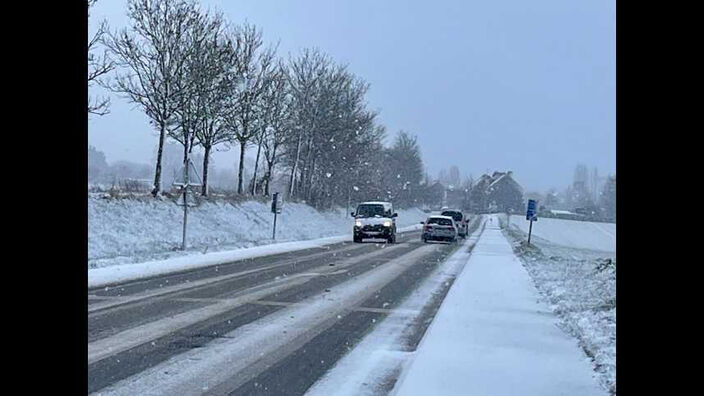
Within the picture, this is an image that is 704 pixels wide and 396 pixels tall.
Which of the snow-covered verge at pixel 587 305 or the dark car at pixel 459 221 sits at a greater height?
the dark car at pixel 459 221

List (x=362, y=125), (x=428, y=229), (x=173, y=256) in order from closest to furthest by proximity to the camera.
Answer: (x=173, y=256)
(x=428, y=229)
(x=362, y=125)

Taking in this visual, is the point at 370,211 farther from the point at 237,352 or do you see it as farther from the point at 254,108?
the point at 237,352

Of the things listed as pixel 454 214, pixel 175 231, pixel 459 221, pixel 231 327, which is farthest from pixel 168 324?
pixel 454 214

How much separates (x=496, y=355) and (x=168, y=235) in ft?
71.5

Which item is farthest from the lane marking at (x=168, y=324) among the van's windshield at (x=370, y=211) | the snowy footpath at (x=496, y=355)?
the van's windshield at (x=370, y=211)

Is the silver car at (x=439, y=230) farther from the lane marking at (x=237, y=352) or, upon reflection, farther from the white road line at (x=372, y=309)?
the white road line at (x=372, y=309)

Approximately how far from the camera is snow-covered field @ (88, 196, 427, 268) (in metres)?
22.4

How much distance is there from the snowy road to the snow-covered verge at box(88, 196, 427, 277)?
2.94 metres

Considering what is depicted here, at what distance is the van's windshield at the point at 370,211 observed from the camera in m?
35.0

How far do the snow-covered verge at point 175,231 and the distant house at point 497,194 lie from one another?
83.1 meters
